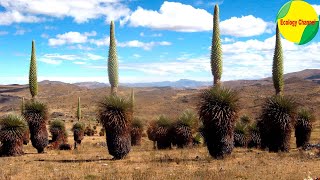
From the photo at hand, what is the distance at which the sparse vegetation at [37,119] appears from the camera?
27297mm

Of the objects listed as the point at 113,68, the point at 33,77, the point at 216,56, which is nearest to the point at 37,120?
the point at 33,77

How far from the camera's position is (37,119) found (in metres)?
27.3

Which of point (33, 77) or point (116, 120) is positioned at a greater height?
point (33, 77)

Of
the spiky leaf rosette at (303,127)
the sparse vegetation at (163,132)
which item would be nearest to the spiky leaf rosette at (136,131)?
the sparse vegetation at (163,132)

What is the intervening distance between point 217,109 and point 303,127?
39.4 feet

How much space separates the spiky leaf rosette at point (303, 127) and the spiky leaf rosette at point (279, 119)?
643cm

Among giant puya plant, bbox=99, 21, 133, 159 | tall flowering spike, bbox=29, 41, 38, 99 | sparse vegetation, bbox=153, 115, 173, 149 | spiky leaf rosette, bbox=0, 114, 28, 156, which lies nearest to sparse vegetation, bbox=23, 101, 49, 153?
spiky leaf rosette, bbox=0, 114, 28, 156

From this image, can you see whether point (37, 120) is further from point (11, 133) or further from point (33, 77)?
point (33, 77)

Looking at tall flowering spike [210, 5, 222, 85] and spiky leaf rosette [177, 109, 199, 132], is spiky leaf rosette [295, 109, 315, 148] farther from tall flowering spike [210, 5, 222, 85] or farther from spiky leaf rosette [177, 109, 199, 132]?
tall flowering spike [210, 5, 222, 85]

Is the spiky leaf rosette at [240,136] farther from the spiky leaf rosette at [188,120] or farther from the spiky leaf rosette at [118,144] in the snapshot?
the spiky leaf rosette at [118,144]

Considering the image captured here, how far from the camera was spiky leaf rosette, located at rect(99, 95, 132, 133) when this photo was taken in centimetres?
2120

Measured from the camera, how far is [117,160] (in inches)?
850

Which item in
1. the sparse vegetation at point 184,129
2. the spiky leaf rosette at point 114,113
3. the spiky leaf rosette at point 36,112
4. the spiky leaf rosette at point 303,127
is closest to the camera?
the spiky leaf rosette at point 114,113

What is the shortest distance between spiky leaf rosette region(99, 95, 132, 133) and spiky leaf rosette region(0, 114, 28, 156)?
7.37 m
